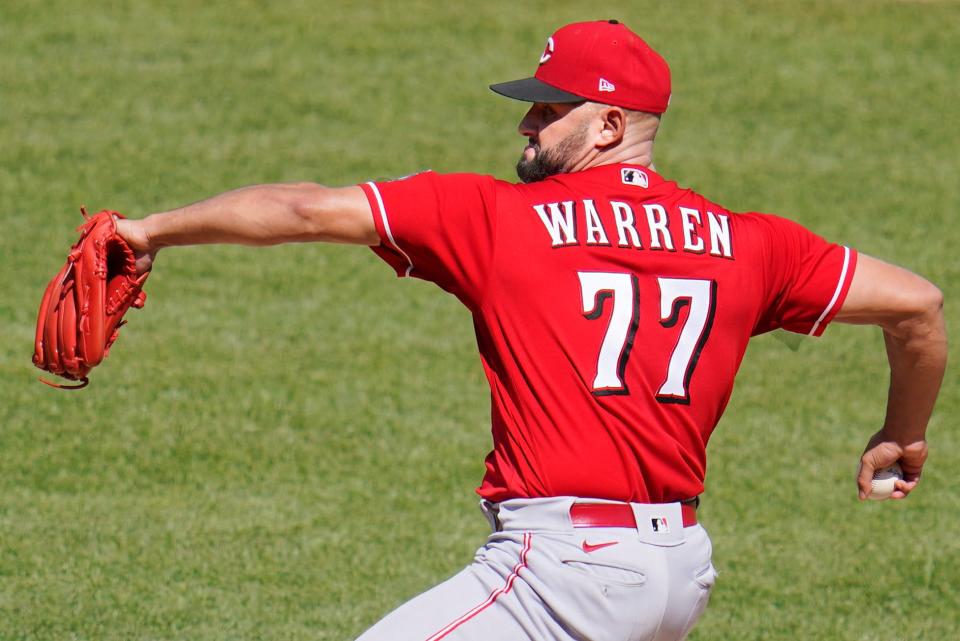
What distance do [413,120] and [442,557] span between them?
5550 mm

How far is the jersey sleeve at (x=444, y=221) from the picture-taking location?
339cm

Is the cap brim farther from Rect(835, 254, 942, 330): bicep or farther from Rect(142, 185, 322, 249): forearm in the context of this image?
Rect(835, 254, 942, 330): bicep

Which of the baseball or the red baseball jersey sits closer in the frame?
the red baseball jersey

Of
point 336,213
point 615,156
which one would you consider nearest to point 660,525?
point 615,156

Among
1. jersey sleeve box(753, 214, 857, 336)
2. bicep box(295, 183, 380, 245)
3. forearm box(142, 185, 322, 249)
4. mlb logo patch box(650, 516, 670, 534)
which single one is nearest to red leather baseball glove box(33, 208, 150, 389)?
forearm box(142, 185, 322, 249)

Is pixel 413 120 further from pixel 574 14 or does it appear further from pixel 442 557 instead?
pixel 442 557

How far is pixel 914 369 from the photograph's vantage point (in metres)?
3.93

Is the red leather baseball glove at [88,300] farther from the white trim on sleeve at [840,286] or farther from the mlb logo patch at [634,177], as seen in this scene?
the white trim on sleeve at [840,286]

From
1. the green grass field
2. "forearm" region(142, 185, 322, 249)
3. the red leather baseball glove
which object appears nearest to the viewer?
"forearm" region(142, 185, 322, 249)

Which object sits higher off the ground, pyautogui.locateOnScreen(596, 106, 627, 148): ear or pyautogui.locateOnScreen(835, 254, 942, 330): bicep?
pyautogui.locateOnScreen(596, 106, 627, 148): ear

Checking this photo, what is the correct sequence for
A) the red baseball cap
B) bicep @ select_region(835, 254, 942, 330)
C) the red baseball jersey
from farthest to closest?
bicep @ select_region(835, 254, 942, 330) < the red baseball cap < the red baseball jersey

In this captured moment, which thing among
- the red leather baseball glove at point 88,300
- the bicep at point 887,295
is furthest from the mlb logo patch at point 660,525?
the red leather baseball glove at point 88,300

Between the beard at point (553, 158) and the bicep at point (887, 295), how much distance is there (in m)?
0.76

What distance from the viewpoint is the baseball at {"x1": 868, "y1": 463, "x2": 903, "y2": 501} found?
13.5 ft
